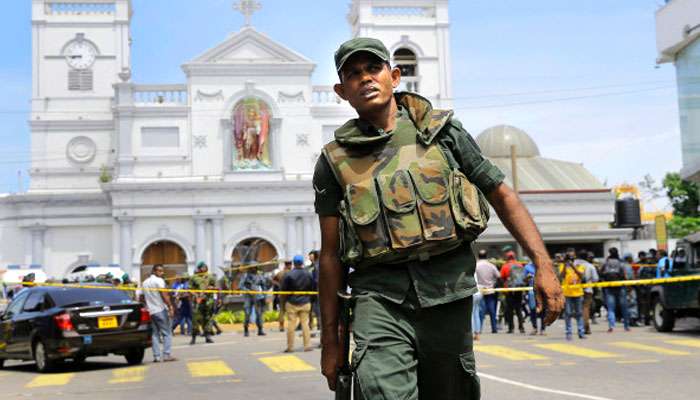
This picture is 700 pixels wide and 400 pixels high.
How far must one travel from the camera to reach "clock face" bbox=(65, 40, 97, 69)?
2265 inches

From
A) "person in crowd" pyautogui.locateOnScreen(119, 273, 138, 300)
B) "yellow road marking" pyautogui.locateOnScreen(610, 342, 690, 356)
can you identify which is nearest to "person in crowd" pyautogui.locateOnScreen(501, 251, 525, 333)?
"yellow road marking" pyautogui.locateOnScreen(610, 342, 690, 356)

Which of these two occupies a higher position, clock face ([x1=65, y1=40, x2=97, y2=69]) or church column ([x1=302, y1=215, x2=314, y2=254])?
clock face ([x1=65, y1=40, x2=97, y2=69])

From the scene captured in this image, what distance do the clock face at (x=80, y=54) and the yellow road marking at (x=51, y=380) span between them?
45282 millimetres

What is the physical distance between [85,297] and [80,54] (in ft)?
146

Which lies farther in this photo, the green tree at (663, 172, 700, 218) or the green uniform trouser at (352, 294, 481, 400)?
the green tree at (663, 172, 700, 218)

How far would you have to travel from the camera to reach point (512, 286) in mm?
21547

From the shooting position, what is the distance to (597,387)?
33.4 feet

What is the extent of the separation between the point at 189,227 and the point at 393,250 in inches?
1964

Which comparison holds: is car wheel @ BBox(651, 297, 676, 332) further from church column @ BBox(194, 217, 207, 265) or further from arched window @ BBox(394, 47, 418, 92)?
arched window @ BBox(394, 47, 418, 92)

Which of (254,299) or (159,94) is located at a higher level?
(159,94)

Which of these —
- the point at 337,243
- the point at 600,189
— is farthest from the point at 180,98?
the point at 337,243

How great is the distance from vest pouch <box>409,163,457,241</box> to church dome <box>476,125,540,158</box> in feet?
202

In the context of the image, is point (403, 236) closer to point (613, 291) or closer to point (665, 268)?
point (665, 268)

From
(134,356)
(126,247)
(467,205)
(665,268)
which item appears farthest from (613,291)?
(126,247)
